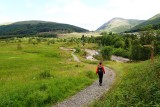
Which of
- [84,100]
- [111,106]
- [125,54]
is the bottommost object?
[125,54]

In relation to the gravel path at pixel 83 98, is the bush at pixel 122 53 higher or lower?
lower

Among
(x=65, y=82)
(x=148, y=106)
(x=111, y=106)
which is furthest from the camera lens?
(x=65, y=82)

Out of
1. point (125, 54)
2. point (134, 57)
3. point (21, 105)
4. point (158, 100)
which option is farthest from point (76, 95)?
point (125, 54)

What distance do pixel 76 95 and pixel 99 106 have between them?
9285mm

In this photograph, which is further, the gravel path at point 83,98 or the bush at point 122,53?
the bush at point 122,53

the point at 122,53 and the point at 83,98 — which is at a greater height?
the point at 83,98

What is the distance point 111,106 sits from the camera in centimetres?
1909

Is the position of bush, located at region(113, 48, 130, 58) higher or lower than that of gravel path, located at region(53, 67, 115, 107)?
lower

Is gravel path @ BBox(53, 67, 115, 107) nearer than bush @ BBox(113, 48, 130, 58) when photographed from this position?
Yes

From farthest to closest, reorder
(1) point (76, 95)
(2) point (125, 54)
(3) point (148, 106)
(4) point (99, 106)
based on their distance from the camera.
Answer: (2) point (125, 54) → (1) point (76, 95) → (4) point (99, 106) → (3) point (148, 106)

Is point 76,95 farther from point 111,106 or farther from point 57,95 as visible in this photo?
point 111,106

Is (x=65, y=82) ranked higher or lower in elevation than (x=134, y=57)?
higher

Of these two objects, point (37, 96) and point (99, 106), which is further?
point (37, 96)

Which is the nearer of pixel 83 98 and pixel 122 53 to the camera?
pixel 83 98
